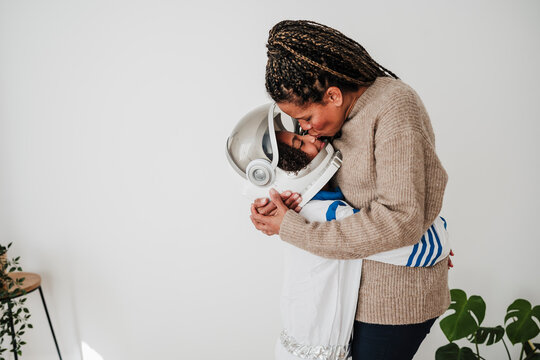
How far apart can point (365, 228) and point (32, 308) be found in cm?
171

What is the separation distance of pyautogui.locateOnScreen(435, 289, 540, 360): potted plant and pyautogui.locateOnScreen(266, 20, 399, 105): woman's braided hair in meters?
0.90

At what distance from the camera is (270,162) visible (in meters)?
0.90

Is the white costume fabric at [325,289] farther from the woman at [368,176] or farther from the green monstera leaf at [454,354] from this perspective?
the green monstera leaf at [454,354]

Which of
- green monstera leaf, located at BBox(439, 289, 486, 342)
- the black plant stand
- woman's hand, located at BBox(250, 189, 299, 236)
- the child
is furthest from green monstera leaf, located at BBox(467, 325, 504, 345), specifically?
the black plant stand

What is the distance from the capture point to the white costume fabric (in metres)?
0.86

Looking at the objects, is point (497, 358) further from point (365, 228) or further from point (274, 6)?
point (274, 6)

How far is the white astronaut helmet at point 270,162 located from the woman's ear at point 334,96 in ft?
0.40

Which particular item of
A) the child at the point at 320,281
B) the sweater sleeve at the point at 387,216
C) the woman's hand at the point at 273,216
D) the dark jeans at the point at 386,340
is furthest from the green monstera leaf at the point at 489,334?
the woman's hand at the point at 273,216

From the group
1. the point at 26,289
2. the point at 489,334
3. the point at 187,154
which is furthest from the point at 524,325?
the point at 26,289

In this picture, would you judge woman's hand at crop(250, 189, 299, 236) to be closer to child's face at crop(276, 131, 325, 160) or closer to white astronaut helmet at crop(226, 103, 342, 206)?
white astronaut helmet at crop(226, 103, 342, 206)

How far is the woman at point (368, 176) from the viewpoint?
747 mm

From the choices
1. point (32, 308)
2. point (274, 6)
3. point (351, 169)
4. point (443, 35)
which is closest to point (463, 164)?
point (443, 35)

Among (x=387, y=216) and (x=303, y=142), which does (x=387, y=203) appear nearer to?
(x=387, y=216)

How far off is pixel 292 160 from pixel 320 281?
314 mm
